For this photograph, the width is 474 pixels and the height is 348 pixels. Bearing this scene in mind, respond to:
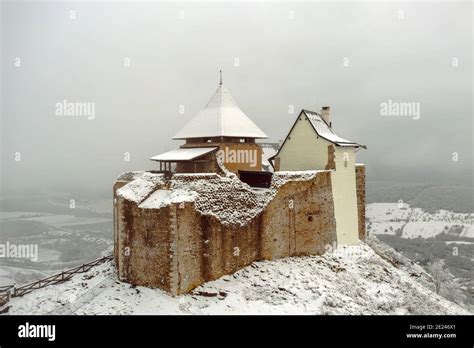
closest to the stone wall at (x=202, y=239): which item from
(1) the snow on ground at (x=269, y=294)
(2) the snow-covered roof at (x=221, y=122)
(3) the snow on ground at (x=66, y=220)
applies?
(1) the snow on ground at (x=269, y=294)

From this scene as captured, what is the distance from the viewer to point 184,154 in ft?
78.5

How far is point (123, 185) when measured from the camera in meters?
24.1

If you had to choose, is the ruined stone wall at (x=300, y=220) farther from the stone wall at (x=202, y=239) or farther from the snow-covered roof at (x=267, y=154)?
the snow-covered roof at (x=267, y=154)

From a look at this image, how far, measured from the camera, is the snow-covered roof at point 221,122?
26031mm

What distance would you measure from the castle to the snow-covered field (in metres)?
78.4

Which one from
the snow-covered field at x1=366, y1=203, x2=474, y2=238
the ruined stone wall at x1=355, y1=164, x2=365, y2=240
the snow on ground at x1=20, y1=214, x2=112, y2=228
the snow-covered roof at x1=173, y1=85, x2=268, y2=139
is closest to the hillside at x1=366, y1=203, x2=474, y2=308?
the snow-covered field at x1=366, y1=203, x2=474, y2=238

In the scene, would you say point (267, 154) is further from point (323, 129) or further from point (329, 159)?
point (329, 159)

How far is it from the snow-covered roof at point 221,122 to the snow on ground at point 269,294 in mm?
8633

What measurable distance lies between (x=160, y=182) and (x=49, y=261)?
2779 inches

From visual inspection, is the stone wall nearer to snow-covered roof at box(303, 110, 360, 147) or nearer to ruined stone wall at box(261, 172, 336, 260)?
ruined stone wall at box(261, 172, 336, 260)

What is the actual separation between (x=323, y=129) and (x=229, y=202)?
1047 centimetres

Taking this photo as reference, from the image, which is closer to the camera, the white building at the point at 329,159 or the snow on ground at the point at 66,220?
the white building at the point at 329,159
